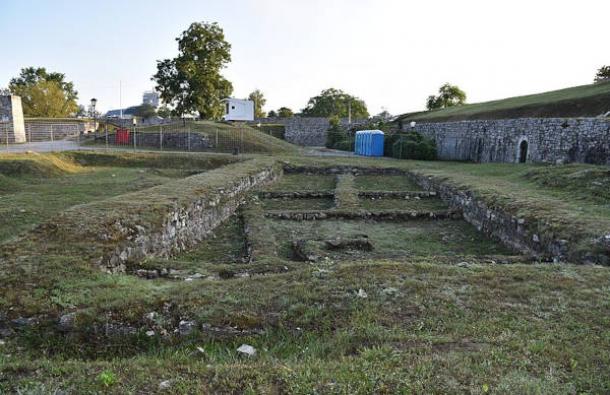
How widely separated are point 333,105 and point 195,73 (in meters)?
44.7

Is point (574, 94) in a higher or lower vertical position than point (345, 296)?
higher

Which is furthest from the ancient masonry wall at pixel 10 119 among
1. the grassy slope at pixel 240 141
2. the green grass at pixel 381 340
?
the green grass at pixel 381 340

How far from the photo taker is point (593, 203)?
1084cm

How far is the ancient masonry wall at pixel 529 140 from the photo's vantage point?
17.2 m

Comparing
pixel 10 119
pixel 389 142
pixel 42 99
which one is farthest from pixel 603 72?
pixel 42 99

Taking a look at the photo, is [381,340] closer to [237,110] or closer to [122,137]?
[122,137]

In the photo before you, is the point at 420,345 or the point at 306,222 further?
the point at 306,222

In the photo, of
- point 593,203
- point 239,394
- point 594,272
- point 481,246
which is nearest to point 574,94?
point 593,203

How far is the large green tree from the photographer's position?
277ft

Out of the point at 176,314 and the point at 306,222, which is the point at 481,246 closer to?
the point at 306,222

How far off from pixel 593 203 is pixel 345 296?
8.68m

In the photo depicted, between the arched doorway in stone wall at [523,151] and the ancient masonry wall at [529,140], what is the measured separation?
0.03m

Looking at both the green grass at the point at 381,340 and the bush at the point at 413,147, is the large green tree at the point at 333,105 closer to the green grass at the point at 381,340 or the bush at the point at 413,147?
the bush at the point at 413,147

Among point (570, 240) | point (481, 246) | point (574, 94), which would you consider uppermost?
point (574, 94)
